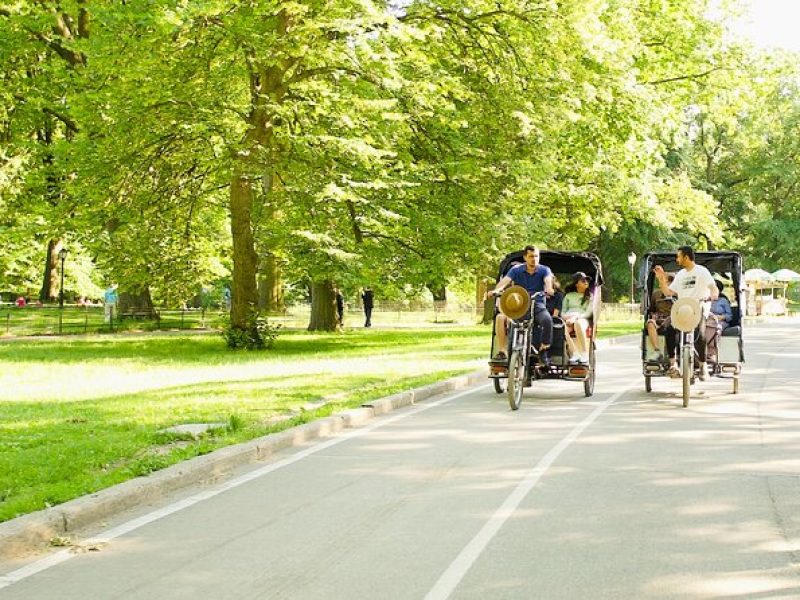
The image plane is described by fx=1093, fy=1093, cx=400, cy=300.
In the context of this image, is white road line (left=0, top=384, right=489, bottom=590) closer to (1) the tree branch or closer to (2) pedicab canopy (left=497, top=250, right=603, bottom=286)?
(2) pedicab canopy (left=497, top=250, right=603, bottom=286)

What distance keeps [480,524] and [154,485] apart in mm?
2526

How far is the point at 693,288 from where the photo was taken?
15.1 m

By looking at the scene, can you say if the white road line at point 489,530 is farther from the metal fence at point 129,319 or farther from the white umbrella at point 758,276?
the white umbrella at point 758,276

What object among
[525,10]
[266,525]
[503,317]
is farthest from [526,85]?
[266,525]

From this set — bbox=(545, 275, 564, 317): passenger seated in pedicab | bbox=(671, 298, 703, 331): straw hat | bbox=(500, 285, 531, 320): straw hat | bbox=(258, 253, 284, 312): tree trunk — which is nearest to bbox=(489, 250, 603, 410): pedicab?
bbox=(500, 285, 531, 320): straw hat

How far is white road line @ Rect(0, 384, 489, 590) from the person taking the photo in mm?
6078

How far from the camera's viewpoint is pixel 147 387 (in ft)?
52.3

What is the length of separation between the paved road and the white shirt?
3.09m

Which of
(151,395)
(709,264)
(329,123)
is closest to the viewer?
(151,395)

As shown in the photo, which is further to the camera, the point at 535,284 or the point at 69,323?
the point at 69,323

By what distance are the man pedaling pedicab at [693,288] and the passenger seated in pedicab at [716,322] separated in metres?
0.35

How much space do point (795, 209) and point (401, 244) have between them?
55.3m

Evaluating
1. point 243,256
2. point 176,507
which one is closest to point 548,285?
point 176,507

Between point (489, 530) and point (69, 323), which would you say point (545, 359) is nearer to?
point (489, 530)
